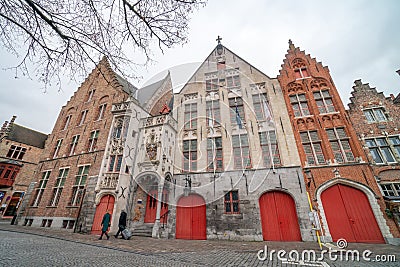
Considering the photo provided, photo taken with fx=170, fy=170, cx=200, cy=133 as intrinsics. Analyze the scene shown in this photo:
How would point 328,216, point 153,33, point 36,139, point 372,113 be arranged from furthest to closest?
1. point 36,139
2. point 372,113
3. point 328,216
4. point 153,33

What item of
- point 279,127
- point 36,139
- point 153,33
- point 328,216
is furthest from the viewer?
point 36,139

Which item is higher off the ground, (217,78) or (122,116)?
(217,78)

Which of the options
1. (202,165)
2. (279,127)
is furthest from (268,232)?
(279,127)

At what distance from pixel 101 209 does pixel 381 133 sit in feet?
57.2

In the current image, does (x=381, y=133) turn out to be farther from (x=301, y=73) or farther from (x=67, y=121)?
(x=67, y=121)

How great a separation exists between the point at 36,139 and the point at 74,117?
45.4 ft

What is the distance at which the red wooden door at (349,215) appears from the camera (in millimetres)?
8312

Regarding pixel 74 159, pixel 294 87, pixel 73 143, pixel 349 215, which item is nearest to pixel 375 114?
pixel 294 87

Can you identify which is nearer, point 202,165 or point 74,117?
point 202,165

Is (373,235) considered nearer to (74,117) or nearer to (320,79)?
(320,79)

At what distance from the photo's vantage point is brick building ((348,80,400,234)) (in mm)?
8766


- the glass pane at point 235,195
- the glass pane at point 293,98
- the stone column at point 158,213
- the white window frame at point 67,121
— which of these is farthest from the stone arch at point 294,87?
the white window frame at point 67,121

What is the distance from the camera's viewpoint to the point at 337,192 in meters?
9.29

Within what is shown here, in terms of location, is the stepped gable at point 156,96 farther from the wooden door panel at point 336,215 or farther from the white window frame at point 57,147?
the wooden door panel at point 336,215
